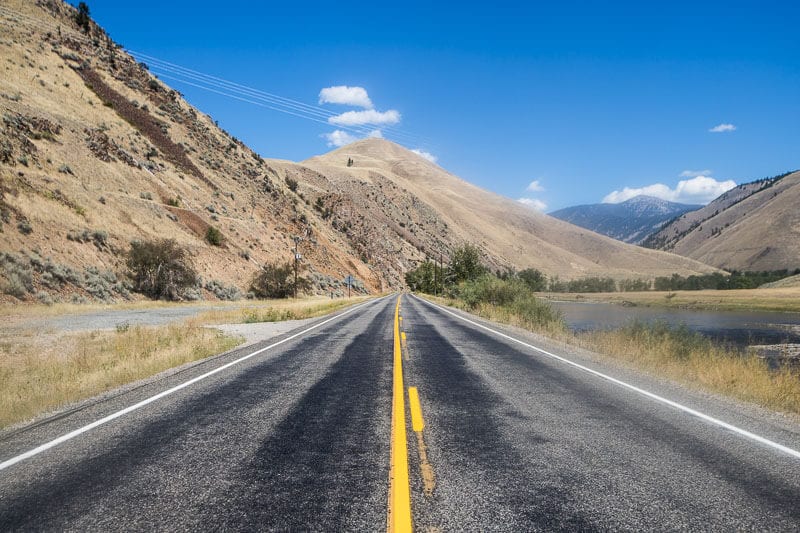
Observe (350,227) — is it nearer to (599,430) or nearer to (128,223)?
(128,223)

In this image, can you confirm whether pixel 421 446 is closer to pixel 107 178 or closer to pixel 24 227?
pixel 24 227

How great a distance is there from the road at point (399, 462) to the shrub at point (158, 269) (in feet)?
87.4

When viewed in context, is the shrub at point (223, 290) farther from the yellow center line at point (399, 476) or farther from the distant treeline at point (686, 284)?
the distant treeline at point (686, 284)

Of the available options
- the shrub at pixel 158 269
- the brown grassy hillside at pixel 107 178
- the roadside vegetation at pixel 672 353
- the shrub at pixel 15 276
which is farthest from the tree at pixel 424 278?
A: the shrub at pixel 15 276

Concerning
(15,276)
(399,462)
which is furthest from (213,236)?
(399,462)

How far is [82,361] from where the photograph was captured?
902 centimetres

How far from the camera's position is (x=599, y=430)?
498 cm

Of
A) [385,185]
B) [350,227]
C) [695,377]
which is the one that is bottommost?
[695,377]

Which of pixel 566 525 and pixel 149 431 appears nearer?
pixel 566 525

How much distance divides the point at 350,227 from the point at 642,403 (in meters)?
85.6

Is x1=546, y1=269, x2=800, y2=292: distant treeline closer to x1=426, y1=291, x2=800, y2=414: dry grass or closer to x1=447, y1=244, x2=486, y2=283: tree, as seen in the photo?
x1=447, y1=244, x2=486, y2=283: tree

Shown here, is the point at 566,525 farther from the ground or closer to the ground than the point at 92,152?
closer to the ground

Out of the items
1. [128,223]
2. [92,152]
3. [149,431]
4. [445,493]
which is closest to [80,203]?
[128,223]

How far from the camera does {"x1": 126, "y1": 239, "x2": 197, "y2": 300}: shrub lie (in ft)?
97.8
